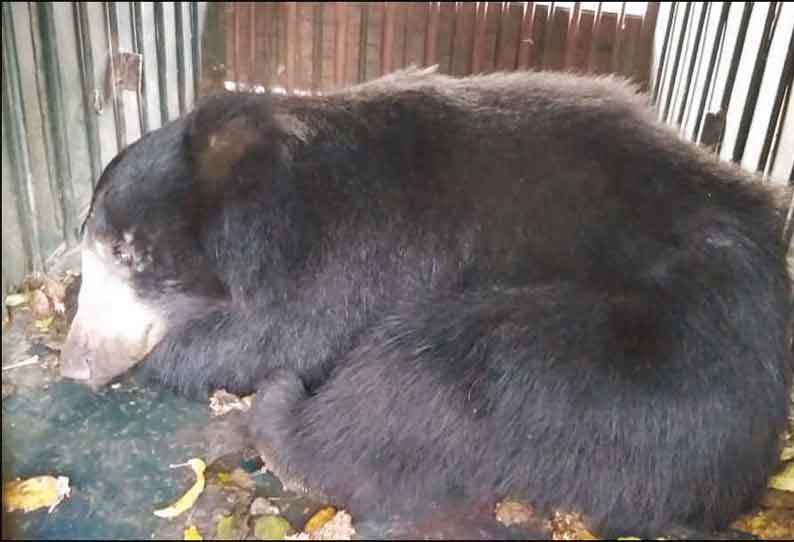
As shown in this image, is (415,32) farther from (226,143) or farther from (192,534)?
(192,534)

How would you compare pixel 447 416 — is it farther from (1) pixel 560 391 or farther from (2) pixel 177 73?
(2) pixel 177 73

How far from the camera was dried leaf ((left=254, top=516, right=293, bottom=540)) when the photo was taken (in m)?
1.99

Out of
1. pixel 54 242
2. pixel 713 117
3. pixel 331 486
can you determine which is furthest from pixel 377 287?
pixel 713 117

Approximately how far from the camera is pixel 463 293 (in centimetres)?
217

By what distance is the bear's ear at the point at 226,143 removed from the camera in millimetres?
2205

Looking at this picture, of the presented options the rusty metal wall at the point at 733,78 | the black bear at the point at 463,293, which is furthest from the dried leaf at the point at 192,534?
the rusty metal wall at the point at 733,78

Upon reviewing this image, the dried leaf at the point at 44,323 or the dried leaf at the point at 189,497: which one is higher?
the dried leaf at the point at 44,323

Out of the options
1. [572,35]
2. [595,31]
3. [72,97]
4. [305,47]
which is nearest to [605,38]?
[595,31]

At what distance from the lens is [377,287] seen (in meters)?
2.24

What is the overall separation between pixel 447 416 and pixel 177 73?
194 centimetres

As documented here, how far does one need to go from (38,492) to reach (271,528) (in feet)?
1.84

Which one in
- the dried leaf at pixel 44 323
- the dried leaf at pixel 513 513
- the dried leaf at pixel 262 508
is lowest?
the dried leaf at pixel 262 508

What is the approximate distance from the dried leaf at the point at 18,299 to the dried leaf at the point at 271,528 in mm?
1116

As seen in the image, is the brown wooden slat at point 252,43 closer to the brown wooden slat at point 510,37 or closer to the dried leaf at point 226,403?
the brown wooden slat at point 510,37
